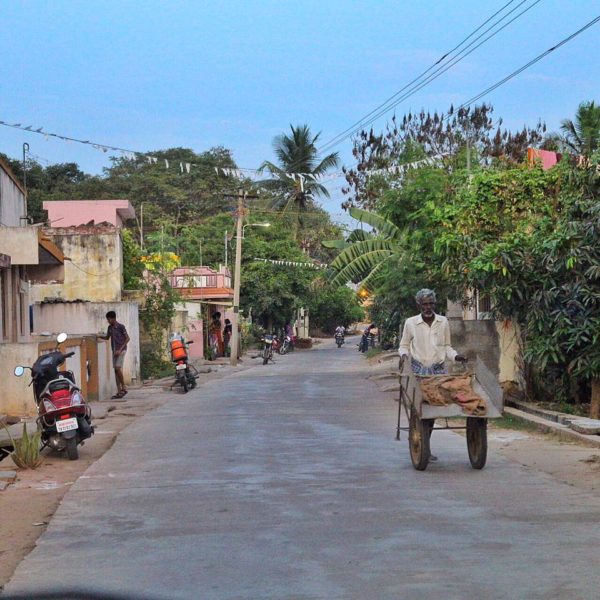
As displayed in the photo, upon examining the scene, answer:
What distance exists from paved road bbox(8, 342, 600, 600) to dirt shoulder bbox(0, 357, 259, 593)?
0.65 ft

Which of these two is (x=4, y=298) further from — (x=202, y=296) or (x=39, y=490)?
(x=202, y=296)

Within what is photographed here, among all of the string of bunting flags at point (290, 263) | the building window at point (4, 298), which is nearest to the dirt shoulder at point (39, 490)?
the building window at point (4, 298)

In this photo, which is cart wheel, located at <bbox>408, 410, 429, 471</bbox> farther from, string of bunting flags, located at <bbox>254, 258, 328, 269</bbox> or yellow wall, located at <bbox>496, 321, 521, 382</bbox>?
string of bunting flags, located at <bbox>254, 258, 328, 269</bbox>

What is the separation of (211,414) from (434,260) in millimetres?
5938

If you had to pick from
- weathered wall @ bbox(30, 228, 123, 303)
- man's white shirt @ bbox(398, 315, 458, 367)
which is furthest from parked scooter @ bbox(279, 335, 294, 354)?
man's white shirt @ bbox(398, 315, 458, 367)

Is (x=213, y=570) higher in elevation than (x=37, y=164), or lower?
lower

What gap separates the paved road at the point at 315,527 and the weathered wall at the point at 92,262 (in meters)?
18.9

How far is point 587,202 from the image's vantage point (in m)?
16.0

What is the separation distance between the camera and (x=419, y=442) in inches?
421

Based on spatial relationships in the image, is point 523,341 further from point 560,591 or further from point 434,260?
point 560,591

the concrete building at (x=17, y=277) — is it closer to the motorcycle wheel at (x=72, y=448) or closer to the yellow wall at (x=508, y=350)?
the motorcycle wheel at (x=72, y=448)

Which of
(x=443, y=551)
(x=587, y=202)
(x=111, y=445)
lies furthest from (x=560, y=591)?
(x=587, y=202)

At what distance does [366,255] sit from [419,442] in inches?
1022

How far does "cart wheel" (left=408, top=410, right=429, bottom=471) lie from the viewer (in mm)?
10531
